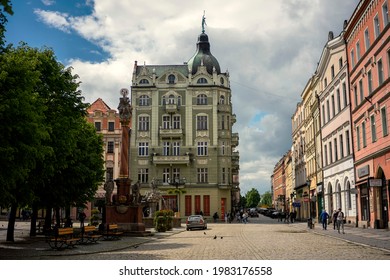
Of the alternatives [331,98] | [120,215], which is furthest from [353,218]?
[120,215]

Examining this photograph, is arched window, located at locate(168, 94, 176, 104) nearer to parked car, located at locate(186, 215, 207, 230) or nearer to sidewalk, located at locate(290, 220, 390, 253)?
parked car, located at locate(186, 215, 207, 230)

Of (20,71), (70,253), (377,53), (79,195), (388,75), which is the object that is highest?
(377,53)

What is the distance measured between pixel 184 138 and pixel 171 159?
3.83 metres

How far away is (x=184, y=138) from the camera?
71000 millimetres

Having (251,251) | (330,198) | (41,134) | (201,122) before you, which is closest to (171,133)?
(201,122)

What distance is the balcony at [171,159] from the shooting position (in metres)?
69.4

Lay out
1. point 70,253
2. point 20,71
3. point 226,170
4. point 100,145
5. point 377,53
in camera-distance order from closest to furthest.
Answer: point 20,71 < point 70,253 < point 377,53 < point 100,145 < point 226,170

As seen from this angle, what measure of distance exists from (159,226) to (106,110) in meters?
39.8

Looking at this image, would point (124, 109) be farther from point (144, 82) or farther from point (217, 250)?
point (144, 82)

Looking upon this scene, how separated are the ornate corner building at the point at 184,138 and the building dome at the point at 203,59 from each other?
1.97 meters

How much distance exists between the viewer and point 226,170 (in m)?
70.4

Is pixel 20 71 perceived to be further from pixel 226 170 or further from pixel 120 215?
pixel 226 170

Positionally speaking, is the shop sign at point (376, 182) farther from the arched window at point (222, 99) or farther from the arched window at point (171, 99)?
the arched window at point (171, 99)

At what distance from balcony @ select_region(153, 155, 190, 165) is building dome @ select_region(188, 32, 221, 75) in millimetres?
Result: 14095
